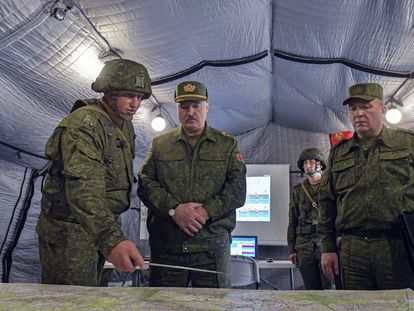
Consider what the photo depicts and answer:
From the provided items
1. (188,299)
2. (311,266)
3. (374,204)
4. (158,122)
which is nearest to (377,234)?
(374,204)

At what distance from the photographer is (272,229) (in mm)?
5281

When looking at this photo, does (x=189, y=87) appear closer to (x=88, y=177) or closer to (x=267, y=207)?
(x=88, y=177)

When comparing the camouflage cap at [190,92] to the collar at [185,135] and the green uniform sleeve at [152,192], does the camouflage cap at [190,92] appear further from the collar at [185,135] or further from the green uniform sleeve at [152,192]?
the green uniform sleeve at [152,192]

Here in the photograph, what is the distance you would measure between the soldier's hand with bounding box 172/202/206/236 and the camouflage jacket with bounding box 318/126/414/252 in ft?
2.22

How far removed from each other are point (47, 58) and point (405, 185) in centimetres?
207

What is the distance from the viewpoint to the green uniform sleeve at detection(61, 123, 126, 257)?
3.89 feet

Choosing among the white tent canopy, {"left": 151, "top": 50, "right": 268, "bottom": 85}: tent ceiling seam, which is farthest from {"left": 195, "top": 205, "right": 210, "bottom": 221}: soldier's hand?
{"left": 151, "top": 50, "right": 268, "bottom": 85}: tent ceiling seam

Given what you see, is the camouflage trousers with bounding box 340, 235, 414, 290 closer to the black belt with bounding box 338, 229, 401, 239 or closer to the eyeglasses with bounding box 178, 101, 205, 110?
the black belt with bounding box 338, 229, 401, 239

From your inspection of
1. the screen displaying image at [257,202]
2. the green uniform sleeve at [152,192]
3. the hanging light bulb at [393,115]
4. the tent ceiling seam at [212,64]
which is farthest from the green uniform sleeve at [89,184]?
the screen displaying image at [257,202]

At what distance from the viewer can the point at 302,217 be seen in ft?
11.3

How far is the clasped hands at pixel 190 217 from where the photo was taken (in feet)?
5.76

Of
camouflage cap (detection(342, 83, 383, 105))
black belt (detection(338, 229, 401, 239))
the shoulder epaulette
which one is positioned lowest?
black belt (detection(338, 229, 401, 239))

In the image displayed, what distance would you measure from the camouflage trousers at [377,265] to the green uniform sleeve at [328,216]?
0.22m

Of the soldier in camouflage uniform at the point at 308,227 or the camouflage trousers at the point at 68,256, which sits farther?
the soldier in camouflage uniform at the point at 308,227
